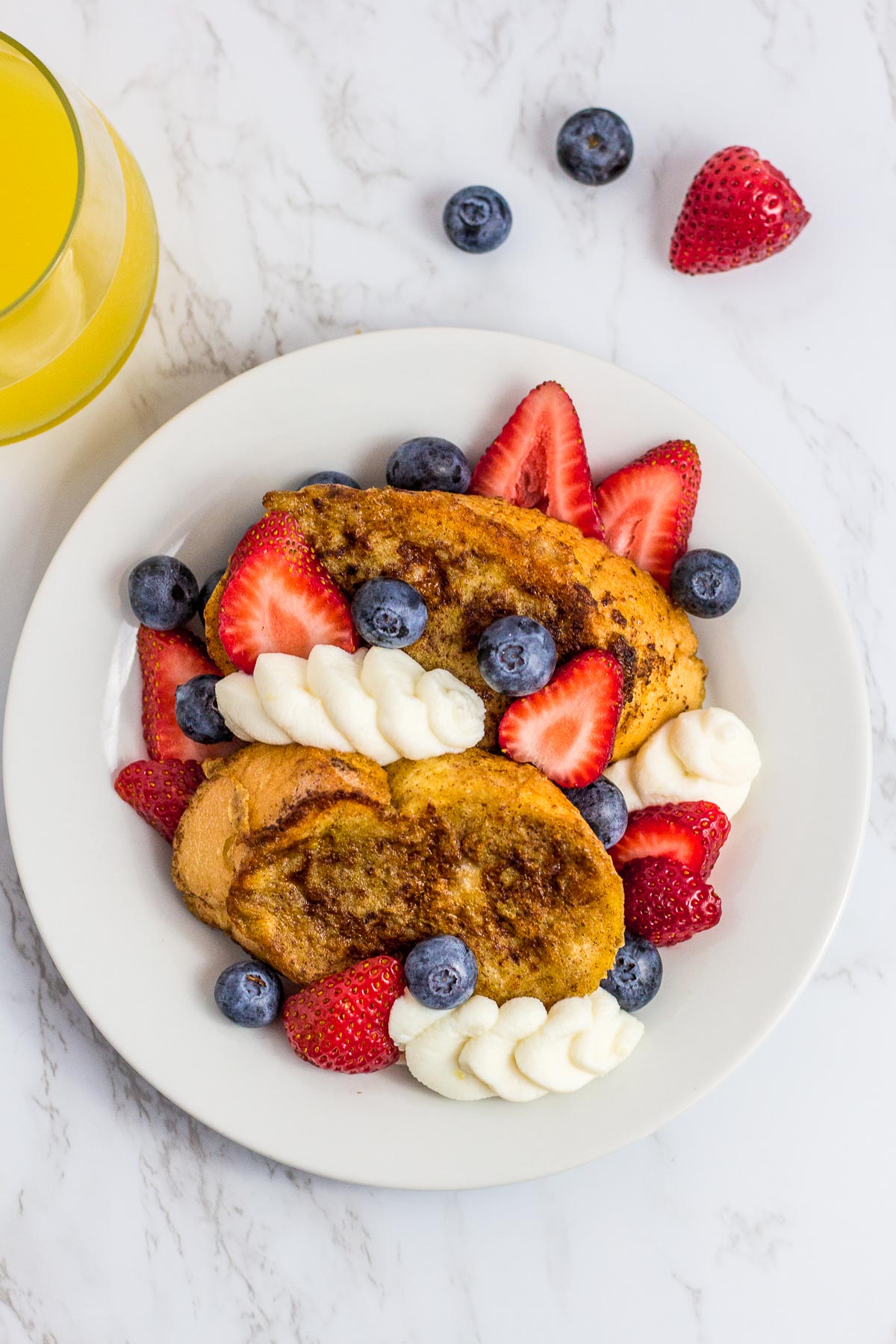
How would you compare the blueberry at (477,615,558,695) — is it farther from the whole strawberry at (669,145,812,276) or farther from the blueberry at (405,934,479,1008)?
the whole strawberry at (669,145,812,276)

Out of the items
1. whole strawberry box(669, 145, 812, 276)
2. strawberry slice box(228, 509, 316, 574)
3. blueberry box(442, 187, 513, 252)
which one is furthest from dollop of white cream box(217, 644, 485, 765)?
whole strawberry box(669, 145, 812, 276)

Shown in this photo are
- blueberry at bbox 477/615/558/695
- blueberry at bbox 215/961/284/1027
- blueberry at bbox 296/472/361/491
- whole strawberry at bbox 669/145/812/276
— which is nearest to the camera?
blueberry at bbox 477/615/558/695

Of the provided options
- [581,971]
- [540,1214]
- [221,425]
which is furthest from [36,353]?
[540,1214]

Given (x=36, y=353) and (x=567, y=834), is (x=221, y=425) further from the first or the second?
(x=567, y=834)

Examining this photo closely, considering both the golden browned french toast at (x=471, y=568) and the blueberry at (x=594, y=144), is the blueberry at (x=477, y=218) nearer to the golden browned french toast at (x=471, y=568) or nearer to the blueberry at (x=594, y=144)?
the blueberry at (x=594, y=144)

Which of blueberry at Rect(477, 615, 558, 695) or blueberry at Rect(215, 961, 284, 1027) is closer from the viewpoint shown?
blueberry at Rect(477, 615, 558, 695)

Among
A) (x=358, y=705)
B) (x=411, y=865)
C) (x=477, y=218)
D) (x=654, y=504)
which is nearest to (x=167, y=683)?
(x=358, y=705)
